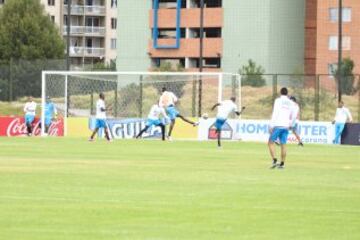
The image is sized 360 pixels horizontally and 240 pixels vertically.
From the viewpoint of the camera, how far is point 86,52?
5153 inches

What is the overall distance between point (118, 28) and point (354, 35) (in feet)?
71.8

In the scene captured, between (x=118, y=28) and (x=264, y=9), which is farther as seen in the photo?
(x=118, y=28)

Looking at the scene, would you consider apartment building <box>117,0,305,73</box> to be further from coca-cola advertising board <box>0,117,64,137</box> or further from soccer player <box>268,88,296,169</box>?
soccer player <box>268,88,296,169</box>

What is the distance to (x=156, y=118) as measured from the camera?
48.2 metres

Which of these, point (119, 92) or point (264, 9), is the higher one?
point (264, 9)

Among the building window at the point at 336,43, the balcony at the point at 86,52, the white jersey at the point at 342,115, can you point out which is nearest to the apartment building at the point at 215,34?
the building window at the point at 336,43

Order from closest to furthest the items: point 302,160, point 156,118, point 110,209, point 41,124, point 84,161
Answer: point 110,209 < point 84,161 < point 302,160 < point 156,118 < point 41,124

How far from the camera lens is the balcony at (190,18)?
101m

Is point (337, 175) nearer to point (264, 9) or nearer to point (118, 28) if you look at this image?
point (264, 9)

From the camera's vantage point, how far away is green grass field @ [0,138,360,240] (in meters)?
14.9

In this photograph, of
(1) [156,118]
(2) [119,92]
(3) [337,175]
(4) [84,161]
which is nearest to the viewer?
(3) [337,175]

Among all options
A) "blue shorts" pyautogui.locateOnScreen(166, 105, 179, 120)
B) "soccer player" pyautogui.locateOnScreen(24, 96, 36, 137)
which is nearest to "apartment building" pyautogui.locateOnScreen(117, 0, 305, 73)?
"soccer player" pyautogui.locateOnScreen(24, 96, 36, 137)

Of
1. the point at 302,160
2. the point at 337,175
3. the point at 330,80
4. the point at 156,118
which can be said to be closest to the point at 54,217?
the point at 337,175

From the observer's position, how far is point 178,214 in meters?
16.7
